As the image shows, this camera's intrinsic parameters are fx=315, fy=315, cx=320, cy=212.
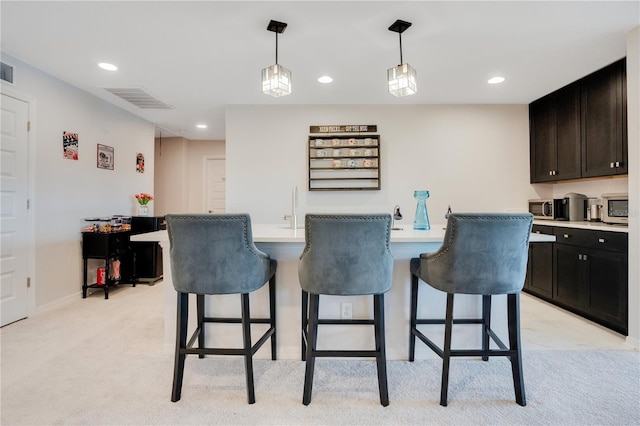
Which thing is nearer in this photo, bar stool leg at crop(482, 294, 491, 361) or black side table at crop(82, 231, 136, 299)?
bar stool leg at crop(482, 294, 491, 361)

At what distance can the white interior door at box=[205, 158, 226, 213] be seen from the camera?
257 inches

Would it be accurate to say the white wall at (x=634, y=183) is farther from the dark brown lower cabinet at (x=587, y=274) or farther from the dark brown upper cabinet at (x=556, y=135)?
the dark brown upper cabinet at (x=556, y=135)

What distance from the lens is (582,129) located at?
3.33m

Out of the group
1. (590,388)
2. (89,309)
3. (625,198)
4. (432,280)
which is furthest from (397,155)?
(89,309)

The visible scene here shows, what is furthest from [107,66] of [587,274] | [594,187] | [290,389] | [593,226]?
[594,187]

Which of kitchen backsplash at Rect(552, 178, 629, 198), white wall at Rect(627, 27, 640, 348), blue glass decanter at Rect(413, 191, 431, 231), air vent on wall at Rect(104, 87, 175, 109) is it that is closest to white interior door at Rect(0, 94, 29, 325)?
air vent on wall at Rect(104, 87, 175, 109)

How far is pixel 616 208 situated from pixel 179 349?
12.5 ft

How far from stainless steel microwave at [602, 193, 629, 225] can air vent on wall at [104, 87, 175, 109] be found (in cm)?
498

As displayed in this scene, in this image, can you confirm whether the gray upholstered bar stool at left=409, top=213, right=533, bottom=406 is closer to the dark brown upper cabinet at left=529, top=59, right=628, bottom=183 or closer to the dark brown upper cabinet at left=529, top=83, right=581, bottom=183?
the dark brown upper cabinet at left=529, top=59, right=628, bottom=183

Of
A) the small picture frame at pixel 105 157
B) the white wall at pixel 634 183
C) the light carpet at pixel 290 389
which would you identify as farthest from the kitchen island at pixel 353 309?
Result: the small picture frame at pixel 105 157

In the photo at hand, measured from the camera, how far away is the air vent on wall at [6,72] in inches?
108

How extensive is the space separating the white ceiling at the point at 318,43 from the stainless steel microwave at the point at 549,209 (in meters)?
1.33

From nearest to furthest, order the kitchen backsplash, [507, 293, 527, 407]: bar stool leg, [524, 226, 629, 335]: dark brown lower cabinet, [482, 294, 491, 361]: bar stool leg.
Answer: [507, 293, 527, 407]: bar stool leg, [482, 294, 491, 361]: bar stool leg, [524, 226, 629, 335]: dark brown lower cabinet, the kitchen backsplash

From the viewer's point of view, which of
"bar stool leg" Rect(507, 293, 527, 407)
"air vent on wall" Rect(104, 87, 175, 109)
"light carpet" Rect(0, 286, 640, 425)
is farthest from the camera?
"air vent on wall" Rect(104, 87, 175, 109)
